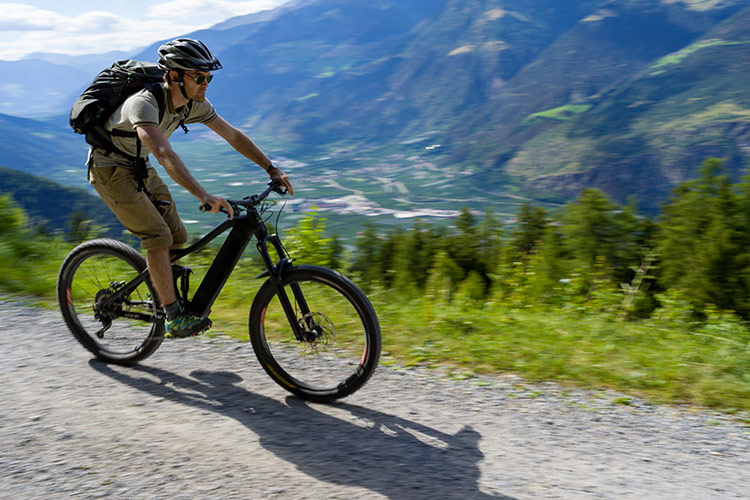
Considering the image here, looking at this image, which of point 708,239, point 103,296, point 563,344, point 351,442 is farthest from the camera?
point 708,239

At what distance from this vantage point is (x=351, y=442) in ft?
9.95

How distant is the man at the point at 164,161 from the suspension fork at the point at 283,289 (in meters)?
0.38

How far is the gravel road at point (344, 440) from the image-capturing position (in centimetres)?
259

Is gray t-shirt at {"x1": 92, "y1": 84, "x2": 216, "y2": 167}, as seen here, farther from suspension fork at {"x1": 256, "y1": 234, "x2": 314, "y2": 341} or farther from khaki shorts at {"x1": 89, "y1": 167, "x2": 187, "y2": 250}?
suspension fork at {"x1": 256, "y1": 234, "x2": 314, "y2": 341}

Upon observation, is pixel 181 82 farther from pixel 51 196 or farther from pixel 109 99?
pixel 51 196

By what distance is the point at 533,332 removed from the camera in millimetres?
4734

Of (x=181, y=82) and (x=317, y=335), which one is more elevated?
(x=181, y=82)

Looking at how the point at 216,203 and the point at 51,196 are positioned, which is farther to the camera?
the point at 51,196

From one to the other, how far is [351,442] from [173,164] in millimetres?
1733

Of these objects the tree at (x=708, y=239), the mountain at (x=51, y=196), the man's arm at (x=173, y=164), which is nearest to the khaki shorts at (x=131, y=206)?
the man's arm at (x=173, y=164)

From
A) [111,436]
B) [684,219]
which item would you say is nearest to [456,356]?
[111,436]

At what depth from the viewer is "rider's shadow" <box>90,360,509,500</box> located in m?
2.65

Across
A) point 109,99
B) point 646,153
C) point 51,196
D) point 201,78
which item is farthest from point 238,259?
point 646,153

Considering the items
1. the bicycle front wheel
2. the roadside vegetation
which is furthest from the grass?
the bicycle front wheel
